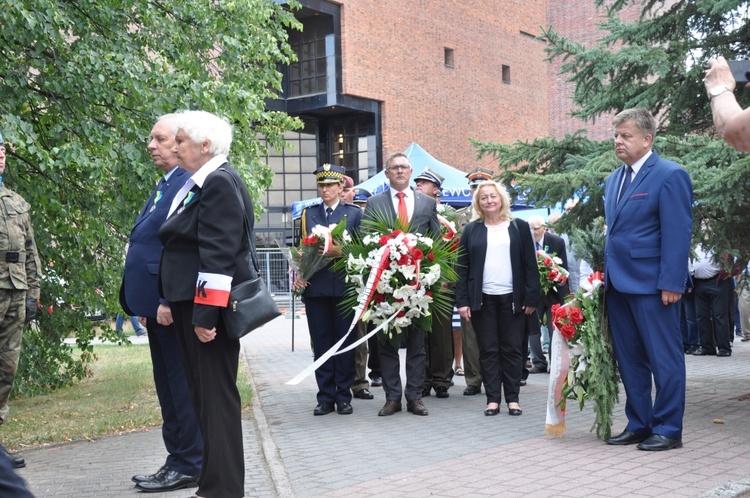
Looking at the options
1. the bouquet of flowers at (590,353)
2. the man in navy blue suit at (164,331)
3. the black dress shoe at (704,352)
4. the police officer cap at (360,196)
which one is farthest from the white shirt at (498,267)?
the black dress shoe at (704,352)

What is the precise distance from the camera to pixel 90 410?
10070mm

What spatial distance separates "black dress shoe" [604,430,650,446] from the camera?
7.10 meters

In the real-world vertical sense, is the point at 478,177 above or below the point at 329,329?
above

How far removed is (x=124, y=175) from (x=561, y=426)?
15.8 feet

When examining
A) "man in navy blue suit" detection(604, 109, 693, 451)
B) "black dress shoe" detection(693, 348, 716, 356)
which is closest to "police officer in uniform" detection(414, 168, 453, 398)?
"man in navy blue suit" detection(604, 109, 693, 451)

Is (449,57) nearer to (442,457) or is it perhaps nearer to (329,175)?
(329,175)

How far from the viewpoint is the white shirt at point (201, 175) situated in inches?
207

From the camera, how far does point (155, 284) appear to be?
613 cm

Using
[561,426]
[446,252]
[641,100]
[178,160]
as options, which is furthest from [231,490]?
[641,100]

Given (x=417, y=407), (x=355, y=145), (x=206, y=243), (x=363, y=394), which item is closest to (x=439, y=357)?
(x=363, y=394)

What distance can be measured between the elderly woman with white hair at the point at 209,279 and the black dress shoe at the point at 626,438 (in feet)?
10.3

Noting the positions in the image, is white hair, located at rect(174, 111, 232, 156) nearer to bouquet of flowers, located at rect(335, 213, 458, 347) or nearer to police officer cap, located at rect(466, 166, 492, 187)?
bouquet of flowers, located at rect(335, 213, 458, 347)

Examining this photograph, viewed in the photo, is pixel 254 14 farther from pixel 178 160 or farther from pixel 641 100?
pixel 178 160

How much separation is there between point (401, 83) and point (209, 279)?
130 feet
